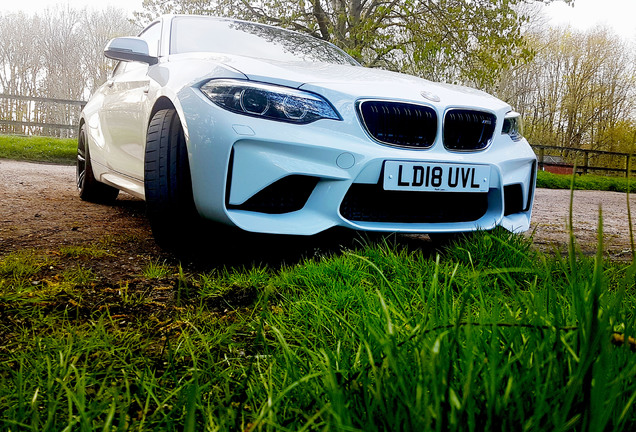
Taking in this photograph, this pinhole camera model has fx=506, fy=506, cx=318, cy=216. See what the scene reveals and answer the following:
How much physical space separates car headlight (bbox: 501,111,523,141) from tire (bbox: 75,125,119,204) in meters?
2.92

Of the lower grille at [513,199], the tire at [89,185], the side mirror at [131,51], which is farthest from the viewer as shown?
the tire at [89,185]

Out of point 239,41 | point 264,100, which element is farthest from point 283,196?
point 239,41

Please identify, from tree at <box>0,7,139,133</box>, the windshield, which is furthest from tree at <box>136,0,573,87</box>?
tree at <box>0,7,139,133</box>

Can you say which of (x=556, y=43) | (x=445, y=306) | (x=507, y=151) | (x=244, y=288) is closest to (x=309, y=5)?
(x=507, y=151)

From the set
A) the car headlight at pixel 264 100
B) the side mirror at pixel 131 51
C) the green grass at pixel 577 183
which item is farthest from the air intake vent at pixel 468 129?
the green grass at pixel 577 183

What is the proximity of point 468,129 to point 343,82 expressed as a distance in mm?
683

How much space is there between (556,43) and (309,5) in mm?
20375

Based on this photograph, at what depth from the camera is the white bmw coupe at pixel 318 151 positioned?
2006 millimetres

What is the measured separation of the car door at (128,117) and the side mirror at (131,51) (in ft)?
0.23

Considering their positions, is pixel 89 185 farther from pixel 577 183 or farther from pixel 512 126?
pixel 577 183

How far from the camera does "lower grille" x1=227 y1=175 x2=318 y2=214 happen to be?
6.73 ft

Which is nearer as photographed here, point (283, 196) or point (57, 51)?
point (283, 196)

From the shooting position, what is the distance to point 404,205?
229 cm

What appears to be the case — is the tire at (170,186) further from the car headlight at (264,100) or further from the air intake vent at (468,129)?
the air intake vent at (468,129)
